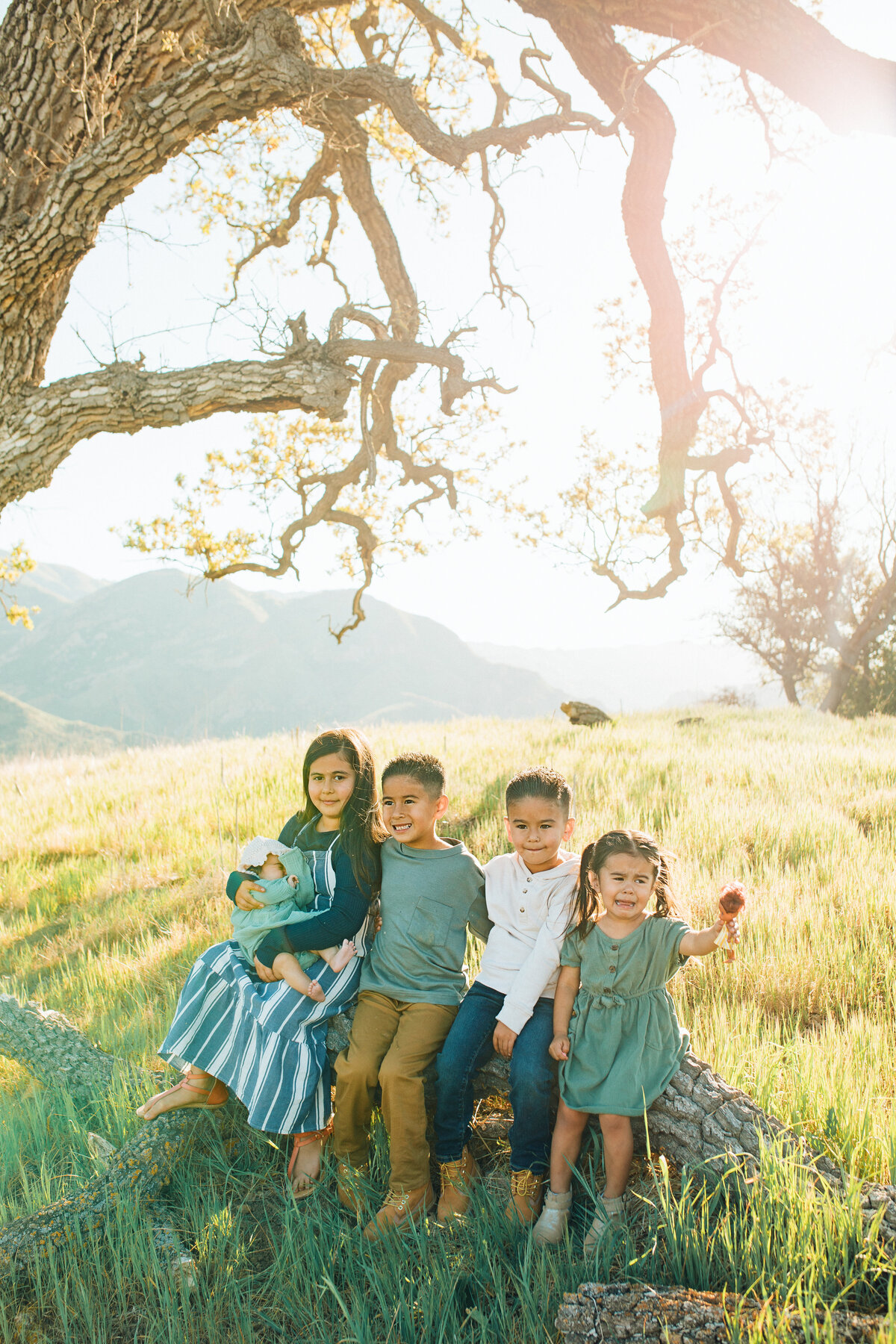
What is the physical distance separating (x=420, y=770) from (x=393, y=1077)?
117 centimetres

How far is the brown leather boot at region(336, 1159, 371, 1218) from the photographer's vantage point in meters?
2.68

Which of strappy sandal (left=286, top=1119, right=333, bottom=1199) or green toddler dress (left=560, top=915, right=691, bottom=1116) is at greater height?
Result: green toddler dress (left=560, top=915, right=691, bottom=1116)

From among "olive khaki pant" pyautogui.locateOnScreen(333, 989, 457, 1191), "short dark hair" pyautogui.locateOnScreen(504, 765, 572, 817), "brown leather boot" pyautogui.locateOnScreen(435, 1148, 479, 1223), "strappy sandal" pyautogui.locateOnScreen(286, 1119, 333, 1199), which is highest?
"short dark hair" pyautogui.locateOnScreen(504, 765, 572, 817)

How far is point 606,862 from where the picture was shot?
106 inches

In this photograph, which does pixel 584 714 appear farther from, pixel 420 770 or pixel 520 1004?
pixel 520 1004

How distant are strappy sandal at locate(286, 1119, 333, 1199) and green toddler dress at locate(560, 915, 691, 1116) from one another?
3.54ft

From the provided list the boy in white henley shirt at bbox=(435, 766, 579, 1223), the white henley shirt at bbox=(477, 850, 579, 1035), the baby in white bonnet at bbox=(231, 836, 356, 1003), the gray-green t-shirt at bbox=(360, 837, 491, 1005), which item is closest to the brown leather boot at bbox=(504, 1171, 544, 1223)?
the boy in white henley shirt at bbox=(435, 766, 579, 1223)

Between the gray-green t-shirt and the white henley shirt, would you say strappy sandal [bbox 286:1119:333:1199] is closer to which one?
the gray-green t-shirt

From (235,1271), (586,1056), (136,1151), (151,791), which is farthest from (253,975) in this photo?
(151,791)

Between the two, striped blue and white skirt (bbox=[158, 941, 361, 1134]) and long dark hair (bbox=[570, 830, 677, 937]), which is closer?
long dark hair (bbox=[570, 830, 677, 937])

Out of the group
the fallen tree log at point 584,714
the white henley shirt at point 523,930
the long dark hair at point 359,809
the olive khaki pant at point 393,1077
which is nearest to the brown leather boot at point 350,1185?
the olive khaki pant at point 393,1077

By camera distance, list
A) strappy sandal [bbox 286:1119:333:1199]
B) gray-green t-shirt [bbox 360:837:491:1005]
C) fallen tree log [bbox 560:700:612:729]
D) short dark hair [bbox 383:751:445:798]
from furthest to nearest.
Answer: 1. fallen tree log [bbox 560:700:612:729]
2. short dark hair [bbox 383:751:445:798]
3. gray-green t-shirt [bbox 360:837:491:1005]
4. strappy sandal [bbox 286:1119:333:1199]

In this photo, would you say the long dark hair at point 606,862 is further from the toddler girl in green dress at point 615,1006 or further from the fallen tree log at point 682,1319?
the fallen tree log at point 682,1319

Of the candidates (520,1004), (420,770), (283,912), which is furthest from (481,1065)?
(420,770)
